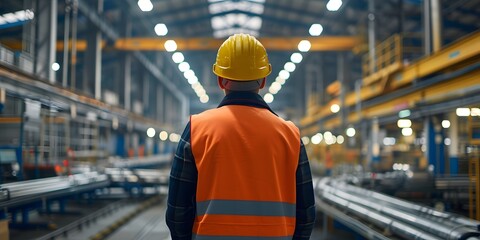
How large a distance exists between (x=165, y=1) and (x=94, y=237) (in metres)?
13.0

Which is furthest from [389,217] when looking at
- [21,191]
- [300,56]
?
[300,56]

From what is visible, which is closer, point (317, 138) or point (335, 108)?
point (335, 108)

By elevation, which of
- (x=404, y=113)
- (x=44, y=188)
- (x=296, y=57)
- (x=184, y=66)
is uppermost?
(x=296, y=57)

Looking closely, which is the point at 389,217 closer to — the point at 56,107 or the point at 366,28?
the point at 56,107

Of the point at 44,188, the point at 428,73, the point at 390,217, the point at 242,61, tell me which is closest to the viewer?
the point at 242,61

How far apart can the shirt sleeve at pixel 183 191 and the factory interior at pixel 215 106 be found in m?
2.58

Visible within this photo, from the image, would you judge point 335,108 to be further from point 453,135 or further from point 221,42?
point 453,135

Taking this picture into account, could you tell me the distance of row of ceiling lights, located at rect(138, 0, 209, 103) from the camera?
5598 mm

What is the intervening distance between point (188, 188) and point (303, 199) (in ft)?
1.34

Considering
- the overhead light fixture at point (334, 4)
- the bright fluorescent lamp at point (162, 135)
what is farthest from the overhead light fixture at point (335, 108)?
the overhead light fixture at point (334, 4)

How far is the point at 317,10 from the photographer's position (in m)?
20.8

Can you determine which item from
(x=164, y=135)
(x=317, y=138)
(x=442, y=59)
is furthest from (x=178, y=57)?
(x=164, y=135)

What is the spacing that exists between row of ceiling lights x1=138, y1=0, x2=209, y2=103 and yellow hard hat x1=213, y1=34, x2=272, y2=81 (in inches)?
157

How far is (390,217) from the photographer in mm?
4816
